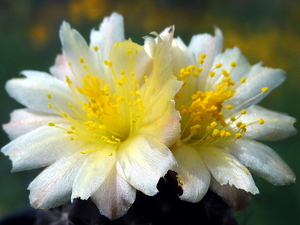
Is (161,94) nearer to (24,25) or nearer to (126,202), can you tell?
(126,202)

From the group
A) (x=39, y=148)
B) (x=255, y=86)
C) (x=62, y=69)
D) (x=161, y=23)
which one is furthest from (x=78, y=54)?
(x=161, y=23)

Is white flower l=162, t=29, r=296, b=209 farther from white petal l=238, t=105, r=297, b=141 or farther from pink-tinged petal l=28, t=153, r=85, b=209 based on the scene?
pink-tinged petal l=28, t=153, r=85, b=209

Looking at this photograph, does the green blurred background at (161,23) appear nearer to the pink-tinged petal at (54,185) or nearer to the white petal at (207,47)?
the white petal at (207,47)

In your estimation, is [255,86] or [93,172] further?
[255,86]

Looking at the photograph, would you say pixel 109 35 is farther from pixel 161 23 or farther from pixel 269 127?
pixel 161 23

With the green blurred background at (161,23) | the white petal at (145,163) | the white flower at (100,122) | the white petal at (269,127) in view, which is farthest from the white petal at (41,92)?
the green blurred background at (161,23)

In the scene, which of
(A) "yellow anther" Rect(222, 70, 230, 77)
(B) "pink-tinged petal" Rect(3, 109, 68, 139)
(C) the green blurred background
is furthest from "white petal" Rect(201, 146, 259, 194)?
(C) the green blurred background
